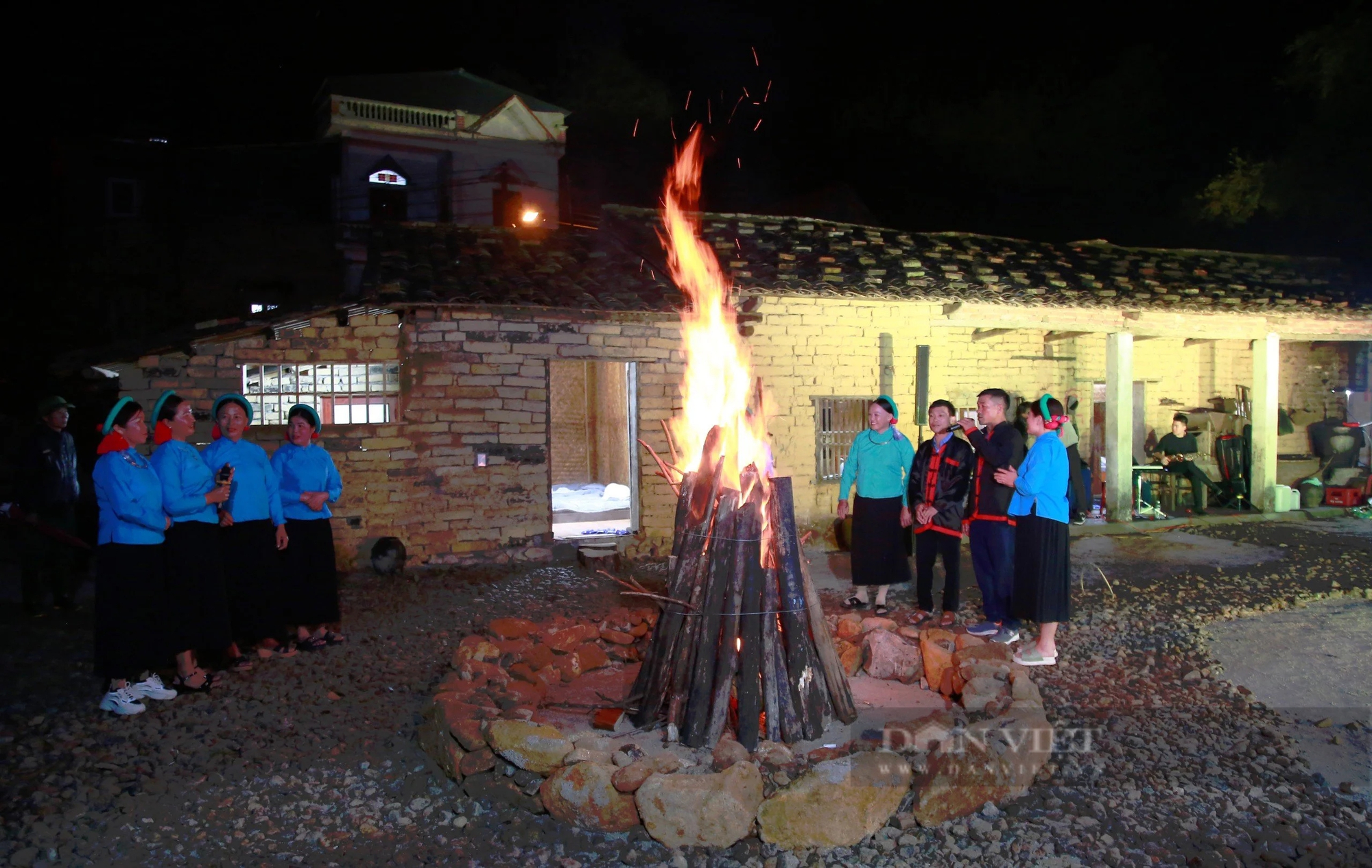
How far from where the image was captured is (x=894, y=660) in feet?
18.9

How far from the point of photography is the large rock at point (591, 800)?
3.96 metres

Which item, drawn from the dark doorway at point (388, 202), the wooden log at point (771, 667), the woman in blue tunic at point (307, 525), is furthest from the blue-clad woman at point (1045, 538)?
the dark doorway at point (388, 202)

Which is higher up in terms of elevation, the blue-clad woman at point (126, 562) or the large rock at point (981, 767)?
the blue-clad woman at point (126, 562)

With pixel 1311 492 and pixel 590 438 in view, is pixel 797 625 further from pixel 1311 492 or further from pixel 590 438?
pixel 590 438

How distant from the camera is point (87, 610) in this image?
8.11 meters

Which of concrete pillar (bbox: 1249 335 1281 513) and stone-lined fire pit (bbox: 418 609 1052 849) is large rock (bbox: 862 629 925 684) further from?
concrete pillar (bbox: 1249 335 1281 513)

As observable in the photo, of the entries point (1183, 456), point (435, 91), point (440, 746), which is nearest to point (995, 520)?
point (440, 746)

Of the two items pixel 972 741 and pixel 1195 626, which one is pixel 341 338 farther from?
pixel 1195 626

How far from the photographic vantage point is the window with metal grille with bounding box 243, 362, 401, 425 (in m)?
9.70

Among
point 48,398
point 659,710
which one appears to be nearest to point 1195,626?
point 659,710

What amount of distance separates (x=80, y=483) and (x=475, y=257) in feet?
18.7

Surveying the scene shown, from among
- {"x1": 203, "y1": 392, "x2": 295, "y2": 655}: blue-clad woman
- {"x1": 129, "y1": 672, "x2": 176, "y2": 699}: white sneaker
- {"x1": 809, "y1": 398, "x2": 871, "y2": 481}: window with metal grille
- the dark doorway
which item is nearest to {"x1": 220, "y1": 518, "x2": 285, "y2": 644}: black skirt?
{"x1": 203, "y1": 392, "x2": 295, "y2": 655}: blue-clad woman

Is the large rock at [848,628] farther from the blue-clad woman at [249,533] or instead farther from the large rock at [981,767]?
the blue-clad woman at [249,533]

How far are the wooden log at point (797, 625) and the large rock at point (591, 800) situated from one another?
1193 millimetres
